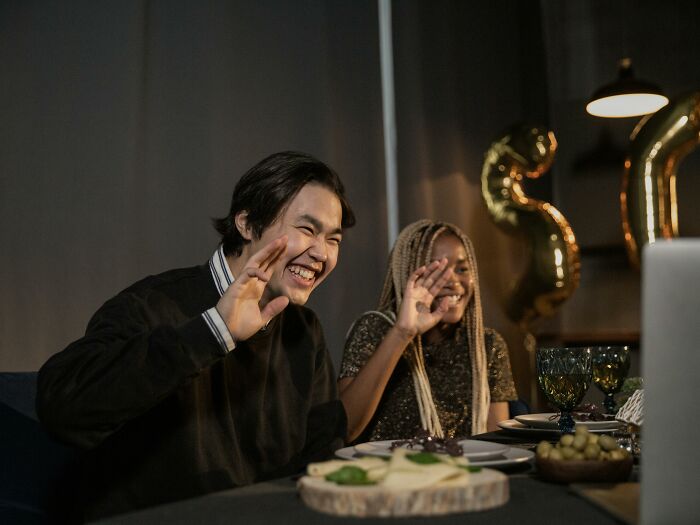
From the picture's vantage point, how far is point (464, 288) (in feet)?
8.80

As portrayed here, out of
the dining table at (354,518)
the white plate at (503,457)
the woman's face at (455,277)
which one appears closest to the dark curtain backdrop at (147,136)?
the woman's face at (455,277)

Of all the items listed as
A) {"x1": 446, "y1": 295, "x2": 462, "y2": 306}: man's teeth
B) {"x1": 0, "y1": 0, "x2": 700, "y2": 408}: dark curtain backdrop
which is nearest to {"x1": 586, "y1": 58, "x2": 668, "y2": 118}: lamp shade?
{"x1": 0, "y1": 0, "x2": 700, "y2": 408}: dark curtain backdrop

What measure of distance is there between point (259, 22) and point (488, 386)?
6.55 feet

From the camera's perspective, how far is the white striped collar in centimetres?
170

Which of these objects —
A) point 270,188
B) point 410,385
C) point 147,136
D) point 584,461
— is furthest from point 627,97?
point 584,461

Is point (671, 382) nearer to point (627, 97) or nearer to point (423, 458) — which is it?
point (423, 458)

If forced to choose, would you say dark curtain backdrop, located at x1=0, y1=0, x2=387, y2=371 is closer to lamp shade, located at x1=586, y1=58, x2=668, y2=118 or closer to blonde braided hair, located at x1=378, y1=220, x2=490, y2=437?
blonde braided hair, located at x1=378, y1=220, x2=490, y2=437

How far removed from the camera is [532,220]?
381 cm

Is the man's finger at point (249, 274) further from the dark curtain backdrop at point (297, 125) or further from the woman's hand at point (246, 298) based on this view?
the dark curtain backdrop at point (297, 125)

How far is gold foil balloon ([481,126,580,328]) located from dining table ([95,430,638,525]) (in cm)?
293

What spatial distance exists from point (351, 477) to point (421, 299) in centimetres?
167

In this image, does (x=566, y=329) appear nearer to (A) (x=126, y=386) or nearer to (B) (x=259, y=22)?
(B) (x=259, y=22)

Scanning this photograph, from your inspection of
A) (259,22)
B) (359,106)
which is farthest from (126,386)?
(359,106)

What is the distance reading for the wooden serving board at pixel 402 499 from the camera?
77cm
